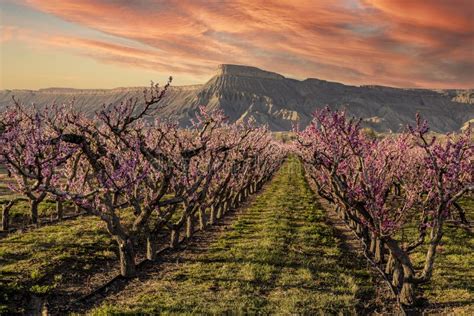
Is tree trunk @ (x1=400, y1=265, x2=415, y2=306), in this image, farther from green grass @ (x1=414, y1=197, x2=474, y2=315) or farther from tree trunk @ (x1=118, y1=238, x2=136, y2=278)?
tree trunk @ (x1=118, y1=238, x2=136, y2=278)

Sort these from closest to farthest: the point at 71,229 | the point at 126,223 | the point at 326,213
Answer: the point at 71,229 → the point at 126,223 → the point at 326,213

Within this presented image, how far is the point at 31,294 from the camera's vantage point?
15297 mm

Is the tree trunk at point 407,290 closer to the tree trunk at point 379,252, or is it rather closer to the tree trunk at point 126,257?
the tree trunk at point 379,252

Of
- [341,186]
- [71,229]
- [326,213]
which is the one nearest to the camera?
[341,186]

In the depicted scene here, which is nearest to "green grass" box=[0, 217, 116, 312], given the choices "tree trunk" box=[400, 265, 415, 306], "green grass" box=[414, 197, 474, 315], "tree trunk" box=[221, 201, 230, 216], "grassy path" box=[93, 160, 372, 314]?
"grassy path" box=[93, 160, 372, 314]

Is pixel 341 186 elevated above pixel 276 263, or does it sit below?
above

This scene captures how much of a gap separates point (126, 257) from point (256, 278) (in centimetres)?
576

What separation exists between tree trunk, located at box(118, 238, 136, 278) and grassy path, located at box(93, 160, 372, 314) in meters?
0.73

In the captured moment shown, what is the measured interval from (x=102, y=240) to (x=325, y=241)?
1339 cm

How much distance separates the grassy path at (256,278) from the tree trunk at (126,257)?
73 centimetres

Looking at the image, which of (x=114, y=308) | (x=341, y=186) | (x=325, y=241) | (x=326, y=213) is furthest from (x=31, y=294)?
(x=326, y=213)

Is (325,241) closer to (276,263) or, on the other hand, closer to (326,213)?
(276,263)

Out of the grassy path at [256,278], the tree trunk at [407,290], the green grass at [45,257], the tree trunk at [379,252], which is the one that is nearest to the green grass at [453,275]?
the tree trunk at [407,290]

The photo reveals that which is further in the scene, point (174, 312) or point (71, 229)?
point (71, 229)
